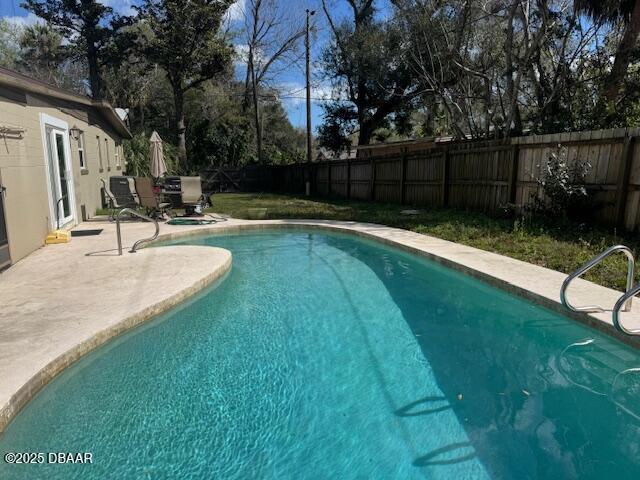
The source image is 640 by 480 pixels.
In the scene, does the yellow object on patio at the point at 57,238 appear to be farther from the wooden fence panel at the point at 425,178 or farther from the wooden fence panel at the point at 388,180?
the wooden fence panel at the point at 388,180

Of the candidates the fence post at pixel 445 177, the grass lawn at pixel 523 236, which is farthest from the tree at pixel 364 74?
the grass lawn at pixel 523 236

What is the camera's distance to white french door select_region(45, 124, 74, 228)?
8.33 meters

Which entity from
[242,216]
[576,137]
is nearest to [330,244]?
[242,216]

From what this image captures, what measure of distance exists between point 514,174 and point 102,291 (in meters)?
8.64

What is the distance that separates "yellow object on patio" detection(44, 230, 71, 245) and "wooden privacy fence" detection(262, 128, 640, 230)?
906 centimetres

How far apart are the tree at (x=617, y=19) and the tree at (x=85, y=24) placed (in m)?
24.6

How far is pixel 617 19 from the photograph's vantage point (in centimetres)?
1102

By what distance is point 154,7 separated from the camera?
22656 mm

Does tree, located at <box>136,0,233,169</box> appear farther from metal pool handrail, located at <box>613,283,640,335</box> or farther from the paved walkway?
metal pool handrail, located at <box>613,283,640,335</box>

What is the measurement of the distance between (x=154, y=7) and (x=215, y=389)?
81.3 feet

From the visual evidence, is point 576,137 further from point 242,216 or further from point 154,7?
point 154,7

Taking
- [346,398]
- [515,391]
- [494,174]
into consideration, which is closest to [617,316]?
[515,391]

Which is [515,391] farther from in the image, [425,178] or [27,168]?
[425,178]

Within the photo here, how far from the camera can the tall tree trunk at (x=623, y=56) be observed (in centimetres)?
1000
